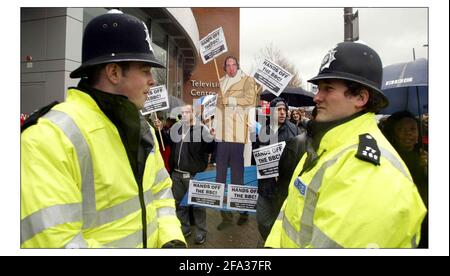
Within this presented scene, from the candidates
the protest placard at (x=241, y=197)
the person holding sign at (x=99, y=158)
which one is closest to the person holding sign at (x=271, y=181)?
the protest placard at (x=241, y=197)

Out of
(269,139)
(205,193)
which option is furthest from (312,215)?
(205,193)

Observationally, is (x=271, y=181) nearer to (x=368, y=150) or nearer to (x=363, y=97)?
(x=363, y=97)

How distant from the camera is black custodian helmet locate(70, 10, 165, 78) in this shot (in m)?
1.60

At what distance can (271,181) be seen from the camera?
A: 12.7 feet

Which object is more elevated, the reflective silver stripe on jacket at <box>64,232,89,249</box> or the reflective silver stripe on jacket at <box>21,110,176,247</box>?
the reflective silver stripe on jacket at <box>21,110,176,247</box>

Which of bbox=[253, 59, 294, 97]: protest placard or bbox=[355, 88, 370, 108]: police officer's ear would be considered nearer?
bbox=[355, 88, 370, 108]: police officer's ear

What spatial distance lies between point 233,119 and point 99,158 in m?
2.98

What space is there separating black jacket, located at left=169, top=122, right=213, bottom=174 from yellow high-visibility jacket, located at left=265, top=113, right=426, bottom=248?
3181 millimetres

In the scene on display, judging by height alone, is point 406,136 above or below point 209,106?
below

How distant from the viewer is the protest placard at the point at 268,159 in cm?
389

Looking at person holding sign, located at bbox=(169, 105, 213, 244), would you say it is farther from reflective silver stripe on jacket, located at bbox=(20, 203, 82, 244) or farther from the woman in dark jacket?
reflective silver stripe on jacket, located at bbox=(20, 203, 82, 244)

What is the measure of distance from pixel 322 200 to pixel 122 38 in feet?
3.95

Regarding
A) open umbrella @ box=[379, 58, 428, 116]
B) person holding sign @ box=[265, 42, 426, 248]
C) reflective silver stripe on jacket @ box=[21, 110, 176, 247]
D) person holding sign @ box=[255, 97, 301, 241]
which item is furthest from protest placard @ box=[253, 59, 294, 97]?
reflective silver stripe on jacket @ box=[21, 110, 176, 247]

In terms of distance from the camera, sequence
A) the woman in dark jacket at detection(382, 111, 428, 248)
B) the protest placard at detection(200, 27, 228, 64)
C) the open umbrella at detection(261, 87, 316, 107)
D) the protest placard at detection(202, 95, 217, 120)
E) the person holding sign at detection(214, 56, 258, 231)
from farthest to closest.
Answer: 1. the open umbrella at detection(261, 87, 316, 107)
2. the protest placard at detection(202, 95, 217, 120)
3. the person holding sign at detection(214, 56, 258, 231)
4. the protest placard at detection(200, 27, 228, 64)
5. the woman in dark jacket at detection(382, 111, 428, 248)
